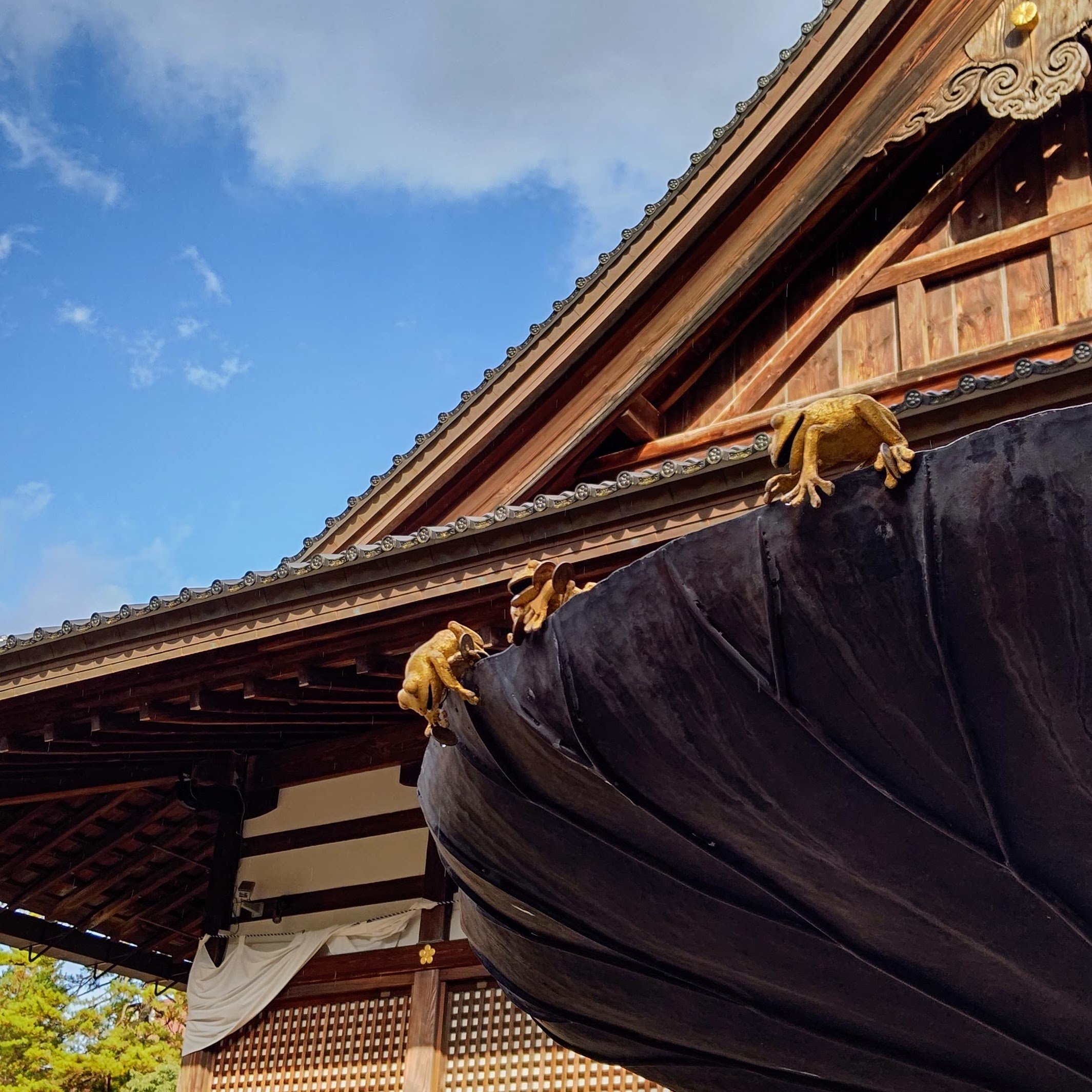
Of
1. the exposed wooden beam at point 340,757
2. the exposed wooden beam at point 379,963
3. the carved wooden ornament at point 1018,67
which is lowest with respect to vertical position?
the exposed wooden beam at point 379,963

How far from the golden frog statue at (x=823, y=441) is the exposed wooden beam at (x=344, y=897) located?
17.7 feet

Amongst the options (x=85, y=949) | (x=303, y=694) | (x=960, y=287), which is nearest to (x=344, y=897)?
(x=303, y=694)

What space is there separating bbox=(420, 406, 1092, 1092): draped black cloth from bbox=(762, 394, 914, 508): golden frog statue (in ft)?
0.17

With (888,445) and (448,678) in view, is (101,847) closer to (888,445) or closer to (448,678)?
(448,678)

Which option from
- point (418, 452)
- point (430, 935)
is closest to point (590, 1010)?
point (430, 935)

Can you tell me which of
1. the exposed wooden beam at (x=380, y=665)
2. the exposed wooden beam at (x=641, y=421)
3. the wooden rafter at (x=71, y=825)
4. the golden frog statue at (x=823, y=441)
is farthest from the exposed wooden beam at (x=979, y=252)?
the wooden rafter at (x=71, y=825)

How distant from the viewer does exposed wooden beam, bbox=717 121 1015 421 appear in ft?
24.1

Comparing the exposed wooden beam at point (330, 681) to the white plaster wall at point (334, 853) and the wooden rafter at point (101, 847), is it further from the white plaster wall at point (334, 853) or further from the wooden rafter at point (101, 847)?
the wooden rafter at point (101, 847)

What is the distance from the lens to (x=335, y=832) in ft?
26.7

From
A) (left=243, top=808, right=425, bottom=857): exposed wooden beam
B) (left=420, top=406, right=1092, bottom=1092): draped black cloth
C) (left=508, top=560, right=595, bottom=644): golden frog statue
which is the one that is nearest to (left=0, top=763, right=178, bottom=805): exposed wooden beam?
(left=243, top=808, right=425, bottom=857): exposed wooden beam

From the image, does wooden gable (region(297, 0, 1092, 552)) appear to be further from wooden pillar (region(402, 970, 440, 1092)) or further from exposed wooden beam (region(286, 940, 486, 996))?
wooden pillar (region(402, 970, 440, 1092))

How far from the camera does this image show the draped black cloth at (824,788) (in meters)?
2.41

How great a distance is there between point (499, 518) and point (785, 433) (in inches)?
115

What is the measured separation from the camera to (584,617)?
2.80 m
